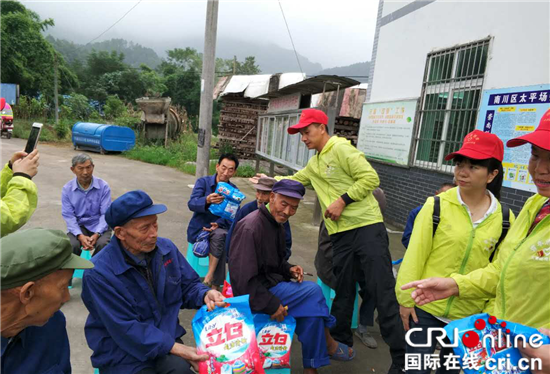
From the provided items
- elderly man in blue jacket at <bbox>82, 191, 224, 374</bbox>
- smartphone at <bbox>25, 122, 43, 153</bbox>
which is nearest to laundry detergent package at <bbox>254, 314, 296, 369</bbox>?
elderly man in blue jacket at <bbox>82, 191, 224, 374</bbox>

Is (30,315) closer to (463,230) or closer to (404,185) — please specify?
(463,230)

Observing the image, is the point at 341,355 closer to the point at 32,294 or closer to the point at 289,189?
the point at 289,189

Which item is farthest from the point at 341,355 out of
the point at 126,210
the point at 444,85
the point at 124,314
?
the point at 444,85

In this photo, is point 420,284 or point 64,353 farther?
point 420,284

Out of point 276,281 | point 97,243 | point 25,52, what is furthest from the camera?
point 25,52

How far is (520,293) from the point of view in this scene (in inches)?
63.9

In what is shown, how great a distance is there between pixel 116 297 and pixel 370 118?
283 inches

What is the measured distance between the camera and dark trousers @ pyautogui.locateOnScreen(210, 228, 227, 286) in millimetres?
3834

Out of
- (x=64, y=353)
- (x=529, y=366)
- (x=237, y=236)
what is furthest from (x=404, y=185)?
(x=64, y=353)

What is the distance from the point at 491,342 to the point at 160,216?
6.21 m

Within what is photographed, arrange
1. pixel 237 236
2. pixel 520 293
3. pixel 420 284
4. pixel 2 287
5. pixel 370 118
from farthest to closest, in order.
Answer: pixel 370 118
pixel 237 236
pixel 420 284
pixel 520 293
pixel 2 287

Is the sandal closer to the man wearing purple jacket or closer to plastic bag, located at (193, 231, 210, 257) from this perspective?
plastic bag, located at (193, 231, 210, 257)

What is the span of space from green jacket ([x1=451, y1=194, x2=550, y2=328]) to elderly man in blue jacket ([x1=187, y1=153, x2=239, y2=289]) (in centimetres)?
254

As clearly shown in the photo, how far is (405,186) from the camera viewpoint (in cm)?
700
